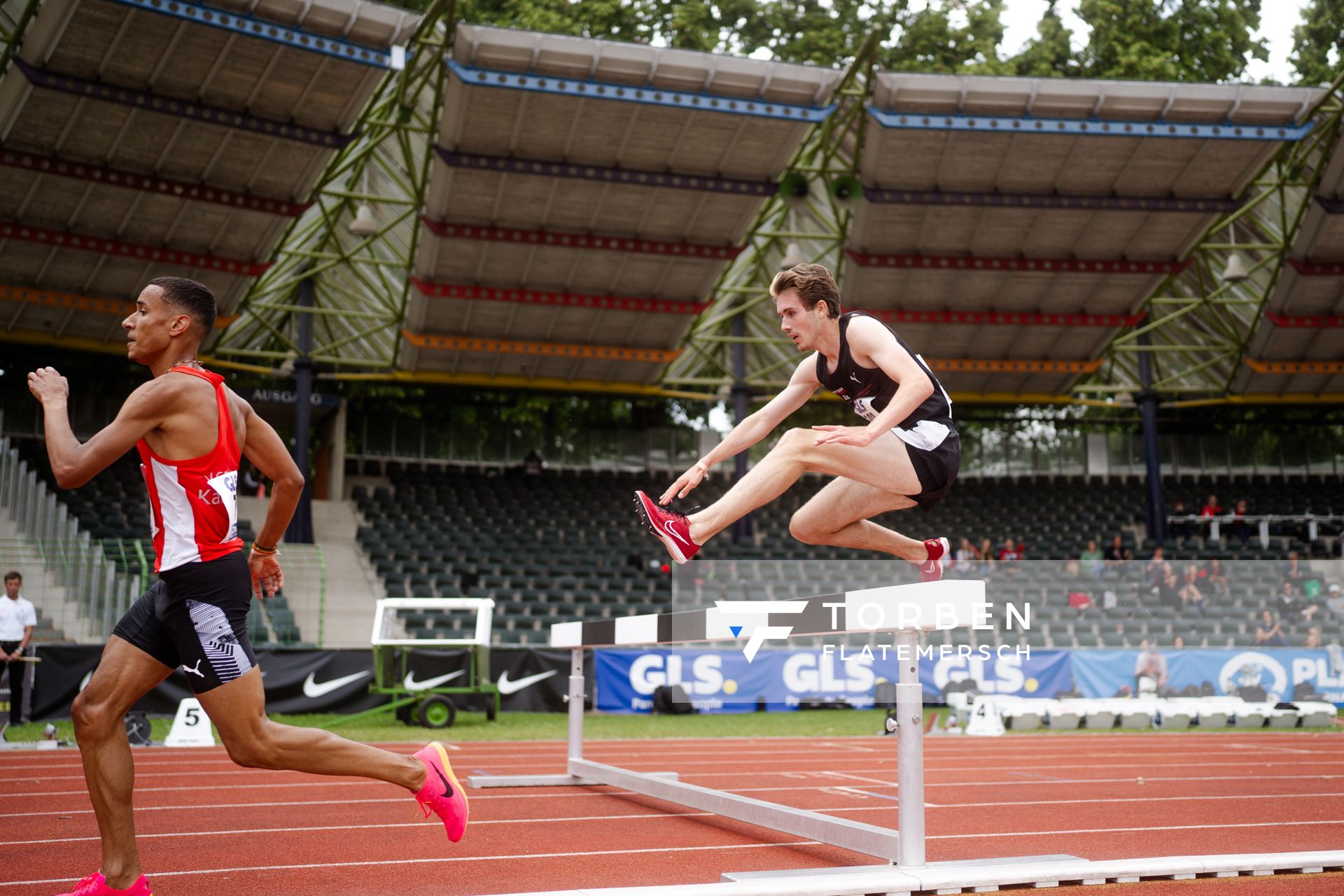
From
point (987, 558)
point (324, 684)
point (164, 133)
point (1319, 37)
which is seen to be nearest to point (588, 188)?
point (164, 133)

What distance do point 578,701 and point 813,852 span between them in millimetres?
3074

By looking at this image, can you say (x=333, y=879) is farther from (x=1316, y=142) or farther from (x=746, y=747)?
(x=1316, y=142)

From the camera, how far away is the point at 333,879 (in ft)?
16.3

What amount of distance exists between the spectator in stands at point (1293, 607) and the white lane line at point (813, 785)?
8.35 m

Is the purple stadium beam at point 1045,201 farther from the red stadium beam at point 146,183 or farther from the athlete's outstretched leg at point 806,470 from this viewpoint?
the athlete's outstretched leg at point 806,470

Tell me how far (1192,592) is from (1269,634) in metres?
1.41

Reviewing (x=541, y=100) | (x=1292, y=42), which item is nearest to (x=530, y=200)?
(x=541, y=100)

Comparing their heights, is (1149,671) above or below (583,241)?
below

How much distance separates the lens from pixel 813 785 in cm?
887

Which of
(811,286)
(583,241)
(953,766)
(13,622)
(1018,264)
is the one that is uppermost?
(1018,264)

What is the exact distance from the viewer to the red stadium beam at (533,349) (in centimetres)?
2300

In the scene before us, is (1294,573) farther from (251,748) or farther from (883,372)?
(251,748)

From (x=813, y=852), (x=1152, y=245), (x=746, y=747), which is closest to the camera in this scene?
(x=813, y=852)

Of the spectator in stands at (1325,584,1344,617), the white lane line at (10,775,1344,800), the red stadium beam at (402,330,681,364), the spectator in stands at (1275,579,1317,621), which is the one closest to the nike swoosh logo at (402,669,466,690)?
the white lane line at (10,775,1344,800)
